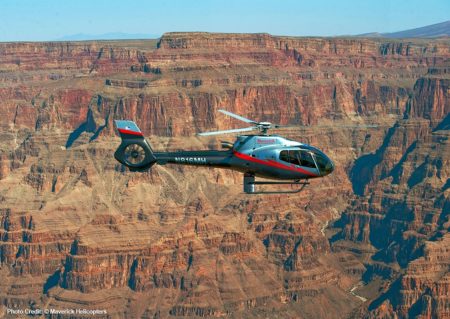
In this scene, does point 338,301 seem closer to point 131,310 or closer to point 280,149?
point 131,310

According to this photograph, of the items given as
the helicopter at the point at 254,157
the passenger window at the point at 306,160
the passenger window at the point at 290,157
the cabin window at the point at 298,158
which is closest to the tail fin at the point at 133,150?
the helicopter at the point at 254,157

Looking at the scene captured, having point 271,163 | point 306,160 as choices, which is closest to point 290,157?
point 306,160

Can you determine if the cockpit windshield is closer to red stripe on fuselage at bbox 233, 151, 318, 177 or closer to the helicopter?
the helicopter

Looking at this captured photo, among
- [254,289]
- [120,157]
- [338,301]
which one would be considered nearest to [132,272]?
[254,289]

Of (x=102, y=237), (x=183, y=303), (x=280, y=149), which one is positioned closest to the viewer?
(x=280, y=149)

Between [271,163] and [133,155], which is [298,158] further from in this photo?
[133,155]

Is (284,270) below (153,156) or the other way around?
below

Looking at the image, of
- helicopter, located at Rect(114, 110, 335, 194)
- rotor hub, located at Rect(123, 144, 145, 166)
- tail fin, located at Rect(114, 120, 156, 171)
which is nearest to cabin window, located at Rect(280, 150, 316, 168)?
helicopter, located at Rect(114, 110, 335, 194)
